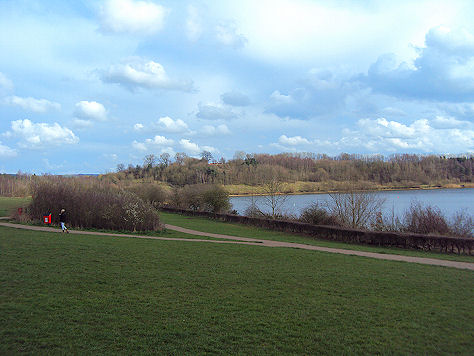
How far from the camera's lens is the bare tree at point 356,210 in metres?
25.5

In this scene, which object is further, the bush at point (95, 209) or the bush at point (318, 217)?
the bush at point (318, 217)

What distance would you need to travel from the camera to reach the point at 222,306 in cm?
708

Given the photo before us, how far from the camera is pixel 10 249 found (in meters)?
11.6

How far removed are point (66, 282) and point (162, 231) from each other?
13.9 m

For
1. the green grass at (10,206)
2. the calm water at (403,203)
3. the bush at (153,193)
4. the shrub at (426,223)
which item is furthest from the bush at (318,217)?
the bush at (153,193)

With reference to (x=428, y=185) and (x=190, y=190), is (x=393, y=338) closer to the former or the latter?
(x=190, y=190)

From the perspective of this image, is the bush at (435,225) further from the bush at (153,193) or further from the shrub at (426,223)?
the bush at (153,193)

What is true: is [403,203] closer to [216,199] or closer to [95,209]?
[216,199]

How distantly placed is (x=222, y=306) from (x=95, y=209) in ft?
59.8

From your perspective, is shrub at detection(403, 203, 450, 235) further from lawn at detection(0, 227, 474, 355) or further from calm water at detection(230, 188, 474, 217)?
lawn at detection(0, 227, 474, 355)

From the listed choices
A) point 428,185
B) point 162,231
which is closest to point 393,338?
point 162,231

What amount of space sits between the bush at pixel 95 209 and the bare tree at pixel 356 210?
12.7 meters

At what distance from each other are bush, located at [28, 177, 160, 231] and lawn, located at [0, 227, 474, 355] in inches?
426

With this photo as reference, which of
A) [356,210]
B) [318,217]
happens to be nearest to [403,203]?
[356,210]
